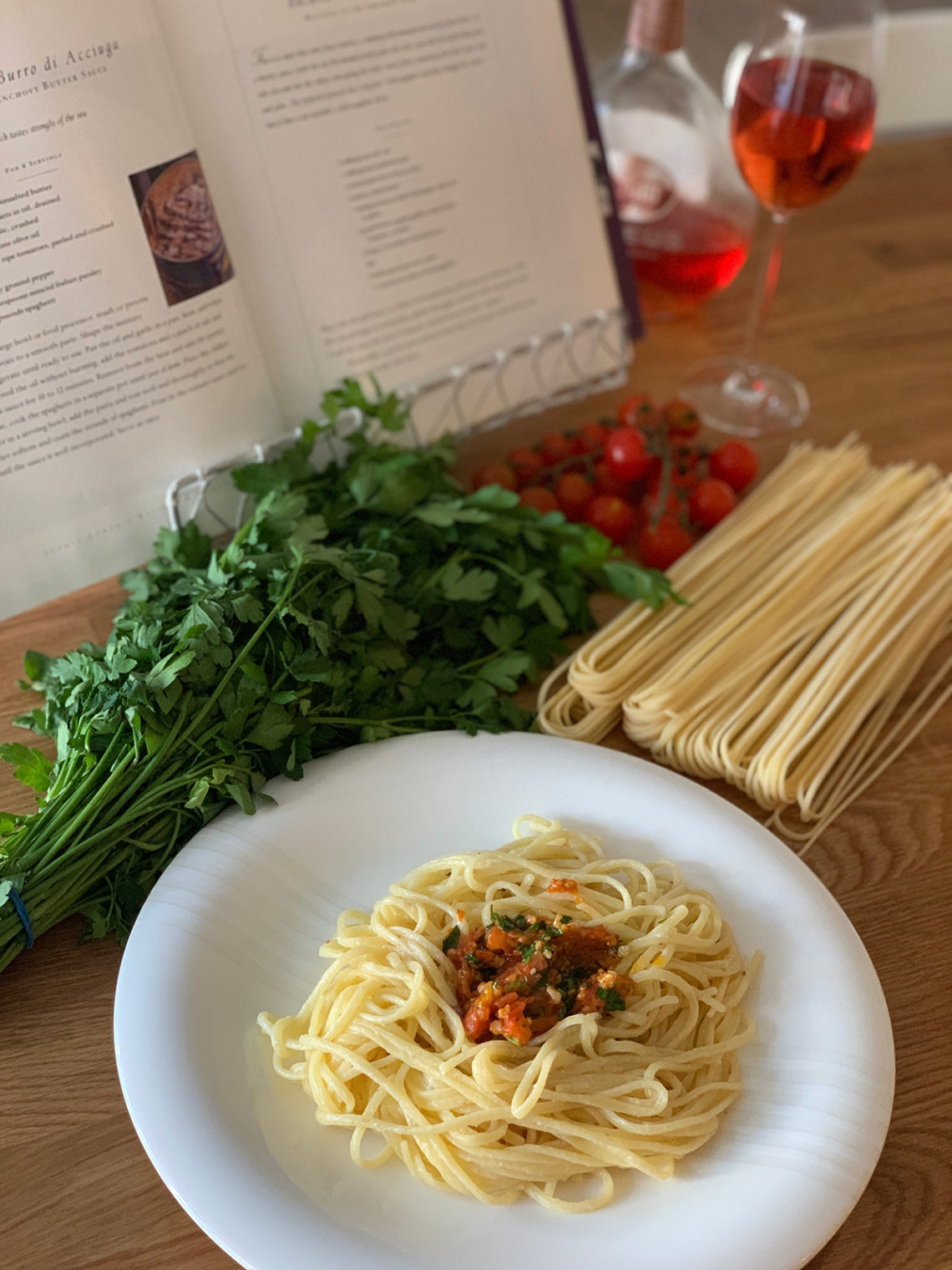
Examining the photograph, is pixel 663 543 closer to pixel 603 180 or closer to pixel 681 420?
pixel 681 420

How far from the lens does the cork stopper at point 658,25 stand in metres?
1.68

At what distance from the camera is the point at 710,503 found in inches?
58.4

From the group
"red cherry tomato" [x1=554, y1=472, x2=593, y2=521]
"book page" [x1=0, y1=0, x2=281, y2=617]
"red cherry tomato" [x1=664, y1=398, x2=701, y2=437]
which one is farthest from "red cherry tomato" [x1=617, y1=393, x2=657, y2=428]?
"book page" [x1=0, y1=0, x2=281, y2=617]

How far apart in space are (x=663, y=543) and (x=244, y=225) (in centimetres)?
62

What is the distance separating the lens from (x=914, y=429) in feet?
5.69

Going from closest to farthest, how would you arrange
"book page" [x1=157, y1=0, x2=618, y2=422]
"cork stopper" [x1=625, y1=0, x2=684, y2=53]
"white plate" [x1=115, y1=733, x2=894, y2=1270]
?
"white plate" [x1=115, y1=733, x2=894, y2=1270] → "book page" [x1=157, y1=0, x2=618, y2=422] → "cork stopper" [x1=625, y1=0, x2=684, y2=53]

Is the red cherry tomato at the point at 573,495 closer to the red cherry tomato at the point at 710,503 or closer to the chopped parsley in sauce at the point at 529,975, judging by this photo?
the red cherry tomato at the point at 710,503

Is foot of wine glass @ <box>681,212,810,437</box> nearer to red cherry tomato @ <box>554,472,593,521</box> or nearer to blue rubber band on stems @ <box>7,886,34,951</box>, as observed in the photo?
red cherry tomato @ <box>554,472,593,521</box>

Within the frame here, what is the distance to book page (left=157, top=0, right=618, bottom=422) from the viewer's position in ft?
4.43

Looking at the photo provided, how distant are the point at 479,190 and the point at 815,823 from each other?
3.01ft

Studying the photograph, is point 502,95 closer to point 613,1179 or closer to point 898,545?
point 898,545

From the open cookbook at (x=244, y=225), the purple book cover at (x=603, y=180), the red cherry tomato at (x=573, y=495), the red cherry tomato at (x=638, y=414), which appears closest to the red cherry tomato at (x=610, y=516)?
the red cherry tomato at (x=573, y=495)

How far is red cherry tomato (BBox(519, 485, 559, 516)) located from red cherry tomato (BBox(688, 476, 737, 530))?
0.58ft

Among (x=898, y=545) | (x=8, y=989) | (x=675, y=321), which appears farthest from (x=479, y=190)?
(x=8, y=989)
